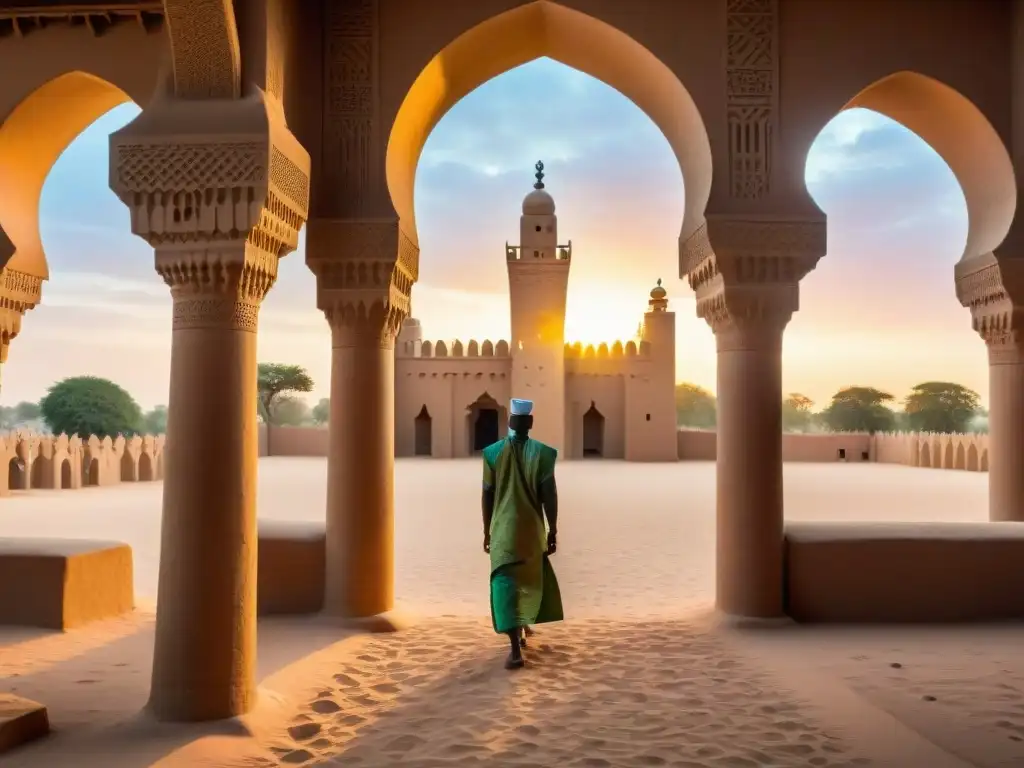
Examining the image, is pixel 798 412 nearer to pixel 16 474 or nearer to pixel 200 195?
pixel 16 474

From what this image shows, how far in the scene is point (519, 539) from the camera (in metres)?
5.29

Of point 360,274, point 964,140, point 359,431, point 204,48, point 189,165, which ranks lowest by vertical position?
point 359,431

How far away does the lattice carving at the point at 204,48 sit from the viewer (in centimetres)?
429

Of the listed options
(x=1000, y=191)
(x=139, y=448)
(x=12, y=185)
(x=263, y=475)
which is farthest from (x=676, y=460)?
(x=12, y=185)

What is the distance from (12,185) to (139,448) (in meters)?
19.4

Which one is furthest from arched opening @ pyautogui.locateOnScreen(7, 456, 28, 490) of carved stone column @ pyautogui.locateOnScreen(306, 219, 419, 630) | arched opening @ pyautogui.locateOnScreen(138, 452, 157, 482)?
carved stone column @ pyautogui.locateOnScreen(306, 219, 419, 630)

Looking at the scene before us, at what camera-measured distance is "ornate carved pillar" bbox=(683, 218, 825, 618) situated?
5992 millimetres

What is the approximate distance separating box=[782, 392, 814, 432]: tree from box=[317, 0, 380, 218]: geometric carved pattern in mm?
78948

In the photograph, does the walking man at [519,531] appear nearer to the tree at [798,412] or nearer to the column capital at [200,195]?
the column capital at [200,195]

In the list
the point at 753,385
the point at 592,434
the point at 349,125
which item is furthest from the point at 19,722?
the point at 592,434

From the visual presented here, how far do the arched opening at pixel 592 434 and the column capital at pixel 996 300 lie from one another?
2634cm

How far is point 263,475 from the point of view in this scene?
966 inches

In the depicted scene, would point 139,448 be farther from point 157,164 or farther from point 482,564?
point 157,164

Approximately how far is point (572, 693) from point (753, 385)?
8.80 ft
